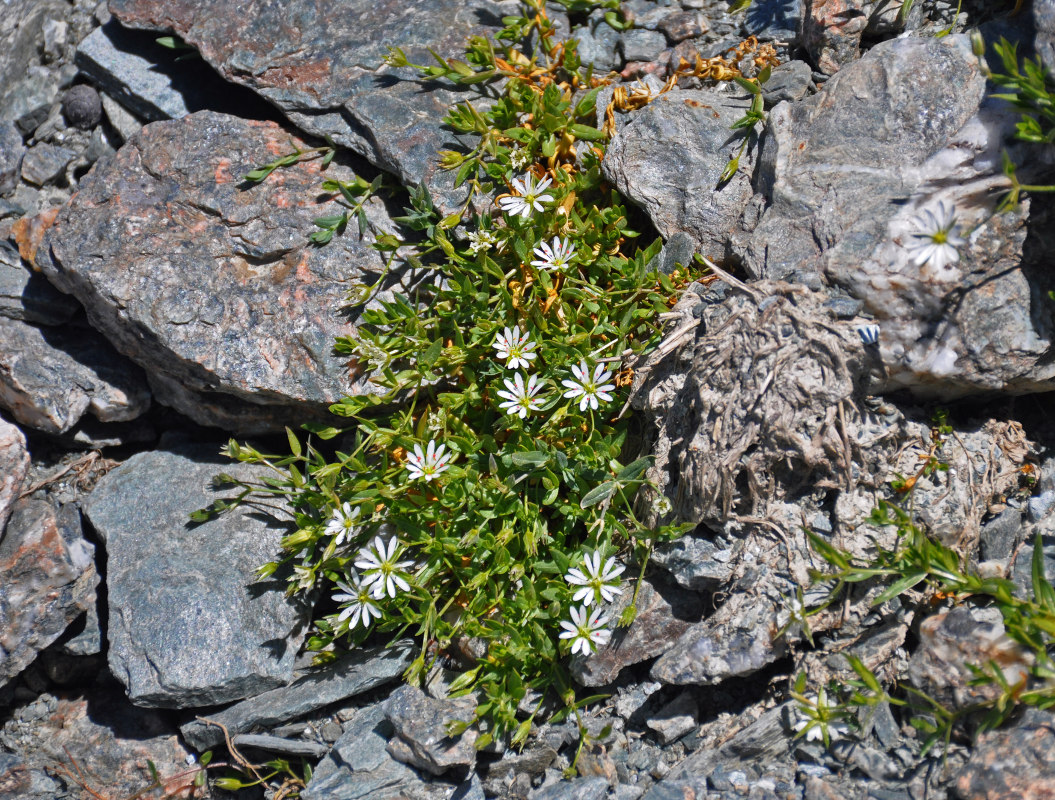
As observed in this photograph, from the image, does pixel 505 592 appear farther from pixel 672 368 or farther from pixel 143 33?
pixel 143 33

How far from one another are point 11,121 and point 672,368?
4.40 m

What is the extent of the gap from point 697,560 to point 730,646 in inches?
14.4

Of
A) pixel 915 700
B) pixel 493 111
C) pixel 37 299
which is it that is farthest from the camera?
pixel 37 299

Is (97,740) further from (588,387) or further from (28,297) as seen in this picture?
(588,387)

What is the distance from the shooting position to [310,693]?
387 cm

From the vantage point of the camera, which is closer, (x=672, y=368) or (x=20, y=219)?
(x=672, y=368)

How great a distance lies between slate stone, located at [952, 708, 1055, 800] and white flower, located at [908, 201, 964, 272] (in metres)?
1.58

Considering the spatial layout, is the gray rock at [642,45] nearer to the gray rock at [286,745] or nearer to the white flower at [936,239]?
the white flower at [936,239]

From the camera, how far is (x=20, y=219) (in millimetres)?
4898

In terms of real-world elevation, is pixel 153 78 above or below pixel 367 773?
above

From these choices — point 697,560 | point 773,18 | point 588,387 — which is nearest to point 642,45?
point 773,18

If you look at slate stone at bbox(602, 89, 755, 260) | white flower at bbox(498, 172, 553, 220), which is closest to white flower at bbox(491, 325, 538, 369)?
white flower at bbox(498, 172, 553, 220)

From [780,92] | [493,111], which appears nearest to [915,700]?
[780,92]

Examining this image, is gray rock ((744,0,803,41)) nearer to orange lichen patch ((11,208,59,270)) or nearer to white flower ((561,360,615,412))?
white flower ((561,360,615,412))
